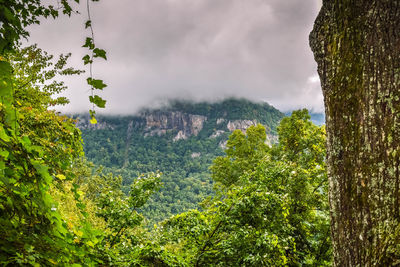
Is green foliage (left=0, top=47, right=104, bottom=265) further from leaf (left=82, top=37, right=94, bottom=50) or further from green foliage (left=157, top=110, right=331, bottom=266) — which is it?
green foliage (left=157, top=110, right=331, bottom=266)

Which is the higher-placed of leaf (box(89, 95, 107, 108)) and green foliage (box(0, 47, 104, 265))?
leaf (box(89, 95, 107, 108))

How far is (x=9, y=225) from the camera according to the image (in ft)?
3.92

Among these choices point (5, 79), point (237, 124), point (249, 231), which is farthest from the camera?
point (237, 124)

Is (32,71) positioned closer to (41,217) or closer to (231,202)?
(231,202)

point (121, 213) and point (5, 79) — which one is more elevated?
point (5, 79)

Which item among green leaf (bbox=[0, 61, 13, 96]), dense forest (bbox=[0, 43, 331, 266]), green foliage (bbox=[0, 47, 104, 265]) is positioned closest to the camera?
green leaf (bbox=[0, 61, 13, 96])

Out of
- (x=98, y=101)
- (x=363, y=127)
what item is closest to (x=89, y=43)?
(x=98, y=101)

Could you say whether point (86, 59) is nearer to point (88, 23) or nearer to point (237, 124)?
point (88, 23)

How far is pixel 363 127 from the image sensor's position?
130cm

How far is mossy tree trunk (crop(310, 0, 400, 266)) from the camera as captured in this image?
1.19 metres

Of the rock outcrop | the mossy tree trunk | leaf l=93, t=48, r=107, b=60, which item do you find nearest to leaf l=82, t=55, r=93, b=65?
leaf l=93, t=48, r=107, b=60

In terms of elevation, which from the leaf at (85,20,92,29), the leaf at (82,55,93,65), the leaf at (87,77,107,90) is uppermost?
the leaf at (85,20,92,29)

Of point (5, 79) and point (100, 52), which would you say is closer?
point (5, 79)

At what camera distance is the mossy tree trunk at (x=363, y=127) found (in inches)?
46.9
